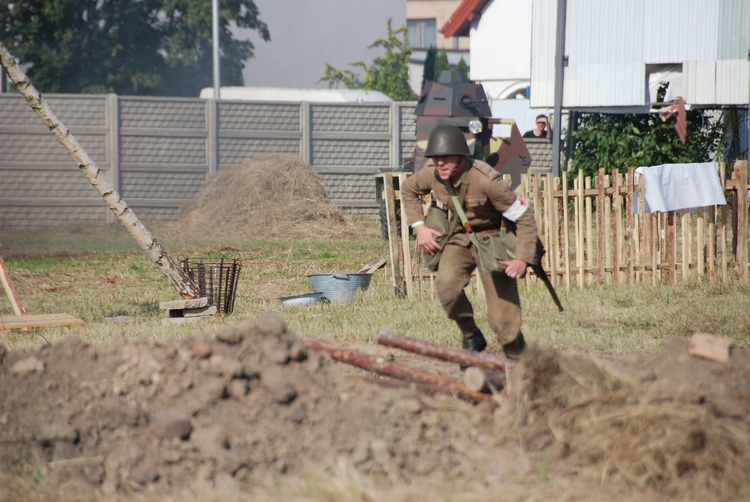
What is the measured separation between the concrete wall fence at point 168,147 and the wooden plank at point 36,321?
1171 cm

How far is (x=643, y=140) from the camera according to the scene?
20.2 metres

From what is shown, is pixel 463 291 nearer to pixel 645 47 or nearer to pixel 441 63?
pixel 645 47

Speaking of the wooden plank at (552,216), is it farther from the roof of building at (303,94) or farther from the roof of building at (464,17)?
the roof of building at (464,17)

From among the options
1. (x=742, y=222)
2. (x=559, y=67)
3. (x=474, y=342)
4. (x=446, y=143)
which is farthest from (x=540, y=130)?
(x=446, y=143)

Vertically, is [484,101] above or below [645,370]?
above

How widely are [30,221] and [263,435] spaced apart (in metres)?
16.7

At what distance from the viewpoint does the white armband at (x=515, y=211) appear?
240 inches

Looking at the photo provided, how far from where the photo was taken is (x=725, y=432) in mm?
4109

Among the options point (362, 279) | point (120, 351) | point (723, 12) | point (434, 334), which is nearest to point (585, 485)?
point (120, 351)

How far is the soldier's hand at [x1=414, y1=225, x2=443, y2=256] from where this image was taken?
630cm

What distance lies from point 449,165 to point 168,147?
15113 millimetres

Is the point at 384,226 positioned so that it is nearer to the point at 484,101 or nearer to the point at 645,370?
the point at 484,101

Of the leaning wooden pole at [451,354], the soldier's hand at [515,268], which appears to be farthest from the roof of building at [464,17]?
the leaning wooden pole at [451,354]

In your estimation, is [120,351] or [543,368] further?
[120,351]
